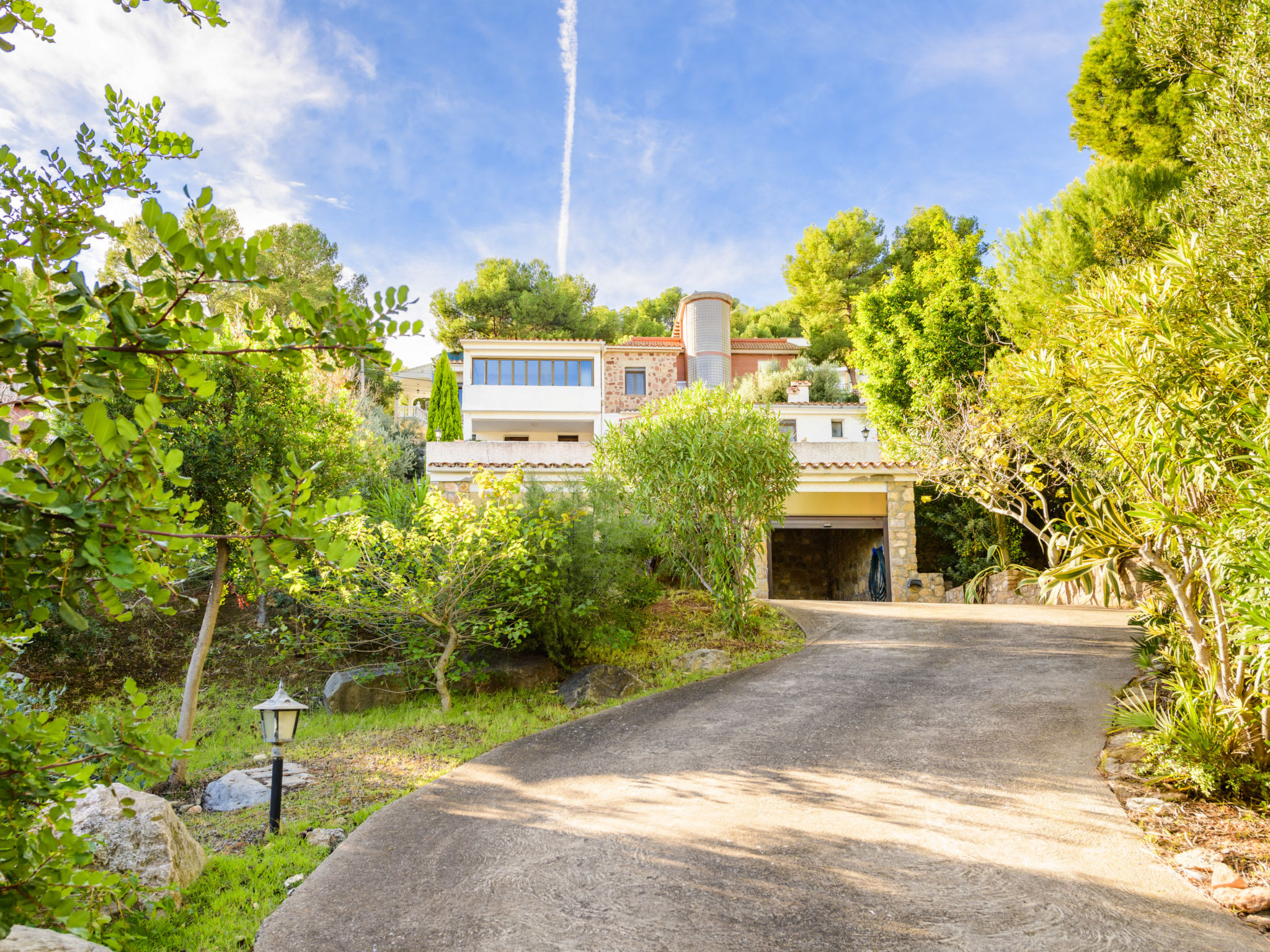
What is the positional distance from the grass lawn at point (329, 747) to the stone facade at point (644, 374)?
16.2 meters

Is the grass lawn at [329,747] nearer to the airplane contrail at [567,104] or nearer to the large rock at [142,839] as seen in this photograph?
the large rock at [142,839]

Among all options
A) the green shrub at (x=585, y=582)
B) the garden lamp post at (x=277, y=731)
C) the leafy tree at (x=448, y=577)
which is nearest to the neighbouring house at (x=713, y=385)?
the green shrub at (x=585, y=582)

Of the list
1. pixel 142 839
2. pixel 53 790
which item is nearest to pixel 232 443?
pixel 142 839

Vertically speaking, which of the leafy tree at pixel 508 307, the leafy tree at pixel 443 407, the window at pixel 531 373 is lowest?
the leafy tree at pixel 443 407

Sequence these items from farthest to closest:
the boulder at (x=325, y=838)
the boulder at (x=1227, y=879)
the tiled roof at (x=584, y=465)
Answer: the tiled roof at (x=584, y=465)
the boulder at (x=325, y=838)
the boulder at (x=1227, y=879)

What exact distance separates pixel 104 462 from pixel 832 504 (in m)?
20.0

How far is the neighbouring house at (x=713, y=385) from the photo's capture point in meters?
16.9

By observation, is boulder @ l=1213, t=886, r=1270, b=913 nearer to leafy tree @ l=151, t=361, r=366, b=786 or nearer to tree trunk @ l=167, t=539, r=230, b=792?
tree trunk @ l=167, t=539, r=230, b=792

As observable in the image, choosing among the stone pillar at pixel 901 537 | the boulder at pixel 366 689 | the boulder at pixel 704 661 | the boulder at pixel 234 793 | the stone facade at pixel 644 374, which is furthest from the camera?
the stone facade at pixel 644 374

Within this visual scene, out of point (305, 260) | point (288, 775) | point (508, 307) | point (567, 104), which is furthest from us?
point (508, 307)

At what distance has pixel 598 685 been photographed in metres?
9.27

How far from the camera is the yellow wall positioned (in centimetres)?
2009

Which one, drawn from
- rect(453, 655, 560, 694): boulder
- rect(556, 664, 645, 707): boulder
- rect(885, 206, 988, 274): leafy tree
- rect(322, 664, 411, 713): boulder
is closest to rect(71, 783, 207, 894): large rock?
rect(322, 664, 411, 713): boulder

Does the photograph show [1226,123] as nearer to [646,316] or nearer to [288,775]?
[288,775]
